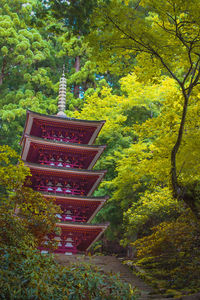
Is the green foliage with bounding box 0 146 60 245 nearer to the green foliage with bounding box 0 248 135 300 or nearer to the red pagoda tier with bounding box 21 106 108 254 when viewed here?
the green foliage with bounding box 0 248 135 300

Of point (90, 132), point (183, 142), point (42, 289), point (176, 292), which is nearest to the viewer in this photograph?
point (42, 289)

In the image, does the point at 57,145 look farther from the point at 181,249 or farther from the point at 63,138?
the point at 181,249

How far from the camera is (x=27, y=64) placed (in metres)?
26.4

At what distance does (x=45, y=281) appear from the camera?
4949mm

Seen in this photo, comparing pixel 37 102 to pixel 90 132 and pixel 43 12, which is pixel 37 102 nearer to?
pixel 90 132

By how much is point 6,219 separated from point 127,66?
14.7ft

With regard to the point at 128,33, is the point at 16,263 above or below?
below

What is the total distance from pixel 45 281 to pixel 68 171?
348 inches

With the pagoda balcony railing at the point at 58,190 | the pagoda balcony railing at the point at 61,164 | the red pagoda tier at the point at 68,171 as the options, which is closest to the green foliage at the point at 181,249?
the red pagoda tier at the point at 68,171

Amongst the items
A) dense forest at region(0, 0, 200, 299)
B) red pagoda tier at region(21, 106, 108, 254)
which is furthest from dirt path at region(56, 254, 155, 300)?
red pagoda tier at region(21, 106, 108, 254)

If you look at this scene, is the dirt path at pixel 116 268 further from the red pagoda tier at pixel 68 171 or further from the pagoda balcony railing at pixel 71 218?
the pagoda balcony railing at pixel 71 218

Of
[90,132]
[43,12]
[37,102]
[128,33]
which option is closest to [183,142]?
[128,33]

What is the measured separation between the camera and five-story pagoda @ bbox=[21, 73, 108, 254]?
44.4 feet

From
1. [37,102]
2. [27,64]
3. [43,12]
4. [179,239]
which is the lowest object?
[179,239]
